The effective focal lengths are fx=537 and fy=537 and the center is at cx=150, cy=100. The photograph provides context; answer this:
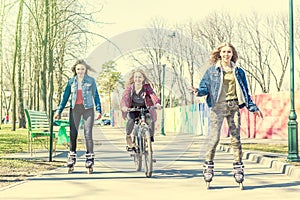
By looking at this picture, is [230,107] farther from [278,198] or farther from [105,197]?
[105,197]

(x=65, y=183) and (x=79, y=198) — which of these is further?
(x=65, y=183)

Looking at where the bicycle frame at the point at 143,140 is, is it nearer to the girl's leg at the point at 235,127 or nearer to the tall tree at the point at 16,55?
the girl's leg at the point at 235,127

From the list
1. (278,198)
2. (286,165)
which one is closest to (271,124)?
(286,165)

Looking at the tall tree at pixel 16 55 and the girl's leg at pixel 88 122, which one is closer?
the girl's leg at pixel 88 122

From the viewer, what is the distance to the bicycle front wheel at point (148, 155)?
28.9ft

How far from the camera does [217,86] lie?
7.50 metres

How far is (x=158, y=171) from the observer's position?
32.9 ft

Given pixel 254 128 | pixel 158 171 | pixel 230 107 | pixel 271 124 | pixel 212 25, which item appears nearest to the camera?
pixel 230 107

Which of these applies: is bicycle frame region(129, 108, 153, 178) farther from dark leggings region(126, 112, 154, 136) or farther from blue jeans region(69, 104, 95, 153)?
blue jeans region(69, 104, 95, 153)

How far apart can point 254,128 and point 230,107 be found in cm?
2142

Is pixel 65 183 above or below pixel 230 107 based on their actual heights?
below

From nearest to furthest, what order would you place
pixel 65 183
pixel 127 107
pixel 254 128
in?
pixel 65 183 < pixel 127 107 < pixel 254 128

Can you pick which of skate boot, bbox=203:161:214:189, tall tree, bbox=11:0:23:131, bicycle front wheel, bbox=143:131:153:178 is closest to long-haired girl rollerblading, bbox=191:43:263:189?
skate boot, bbox=203:161:214:189

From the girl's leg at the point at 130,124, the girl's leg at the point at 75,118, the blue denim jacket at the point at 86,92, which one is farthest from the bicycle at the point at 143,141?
the girl's leg at the point at 75,118
